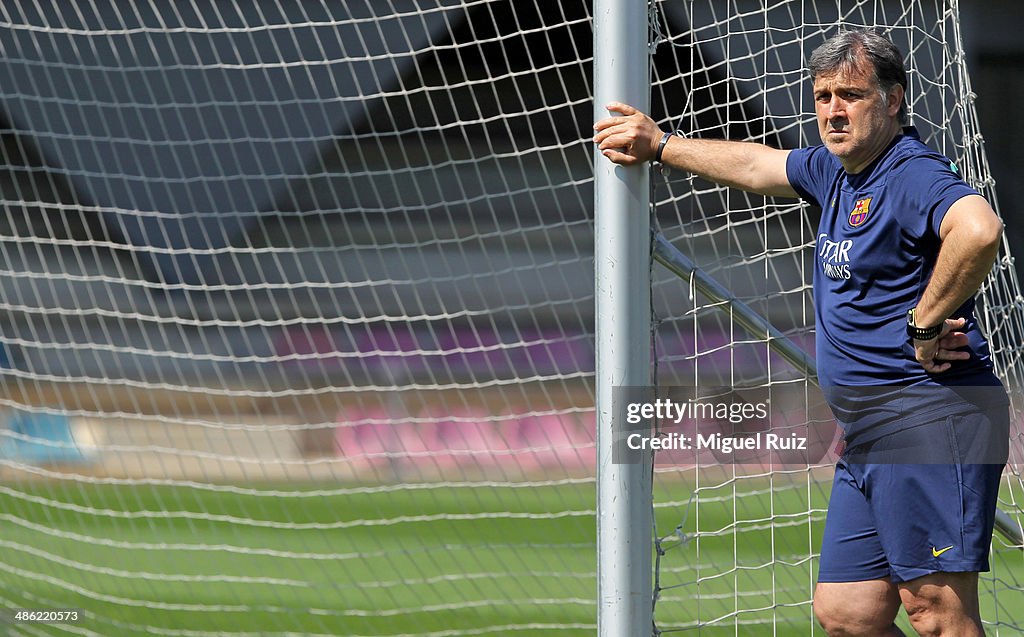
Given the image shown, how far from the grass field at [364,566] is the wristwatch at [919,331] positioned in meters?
1.16

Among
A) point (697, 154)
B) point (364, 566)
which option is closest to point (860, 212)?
point (697, 154)

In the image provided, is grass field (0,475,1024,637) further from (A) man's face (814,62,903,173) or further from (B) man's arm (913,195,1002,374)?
(A) man's face (814,62,903,173)

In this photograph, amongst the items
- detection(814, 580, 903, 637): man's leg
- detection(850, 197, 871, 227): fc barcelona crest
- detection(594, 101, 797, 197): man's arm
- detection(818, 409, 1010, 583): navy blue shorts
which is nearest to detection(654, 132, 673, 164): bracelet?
detection(594, 101, 797, 197): man's arm

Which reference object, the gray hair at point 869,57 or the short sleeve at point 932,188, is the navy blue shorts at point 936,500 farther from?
the gray hair at point 869,57

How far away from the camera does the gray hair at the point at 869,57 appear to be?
1474 millimetres

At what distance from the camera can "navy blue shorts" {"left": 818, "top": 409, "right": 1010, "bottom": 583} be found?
1454 mm

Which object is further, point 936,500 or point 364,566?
point 364,566

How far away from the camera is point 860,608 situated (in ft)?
5.16

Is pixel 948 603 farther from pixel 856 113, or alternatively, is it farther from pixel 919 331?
pixel 856 113

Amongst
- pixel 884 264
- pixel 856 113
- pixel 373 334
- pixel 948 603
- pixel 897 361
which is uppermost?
pixel 373 334

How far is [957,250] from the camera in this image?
1.35 m

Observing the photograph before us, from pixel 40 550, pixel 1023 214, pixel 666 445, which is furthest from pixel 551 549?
pixel 1023 214

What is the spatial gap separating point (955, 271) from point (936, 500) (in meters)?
0.35

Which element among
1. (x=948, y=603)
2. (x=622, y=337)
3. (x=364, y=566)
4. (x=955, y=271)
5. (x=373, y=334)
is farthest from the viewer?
(x=373, y=334)
